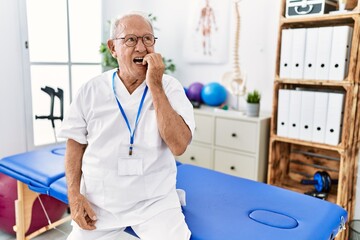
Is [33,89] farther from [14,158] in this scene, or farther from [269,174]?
[269,174]

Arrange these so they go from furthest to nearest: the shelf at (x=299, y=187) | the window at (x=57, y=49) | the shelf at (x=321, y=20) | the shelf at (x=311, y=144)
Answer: the window at (x=57, y=49)
the shelf at (x=299, y=187)
the shelf at (x=311, y=144)
the shelf at (x=321, y=20)

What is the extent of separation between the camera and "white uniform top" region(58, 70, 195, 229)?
3.99ft

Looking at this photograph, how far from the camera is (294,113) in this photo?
2258 millimetres

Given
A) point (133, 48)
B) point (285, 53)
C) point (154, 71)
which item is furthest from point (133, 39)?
point (285, 53)

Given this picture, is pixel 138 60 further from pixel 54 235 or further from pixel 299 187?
pixel 299 187

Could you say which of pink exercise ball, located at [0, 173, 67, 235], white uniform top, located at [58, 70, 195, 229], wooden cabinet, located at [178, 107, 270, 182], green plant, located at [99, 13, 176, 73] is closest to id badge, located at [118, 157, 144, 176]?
white uniform top, located at [58, 70, 195, 229]

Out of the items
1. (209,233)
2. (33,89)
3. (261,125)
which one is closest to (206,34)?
(261,125)

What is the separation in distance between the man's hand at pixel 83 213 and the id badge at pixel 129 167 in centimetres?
18

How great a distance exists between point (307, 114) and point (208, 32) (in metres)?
1.36

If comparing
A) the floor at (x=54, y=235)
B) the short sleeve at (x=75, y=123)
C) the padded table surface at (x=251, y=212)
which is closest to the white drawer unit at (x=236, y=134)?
the padded table surface at (x=251, y=212)

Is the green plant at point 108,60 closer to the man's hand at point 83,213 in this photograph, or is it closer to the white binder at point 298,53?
the white binder at point 298,53

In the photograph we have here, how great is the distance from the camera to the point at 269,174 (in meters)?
2.44

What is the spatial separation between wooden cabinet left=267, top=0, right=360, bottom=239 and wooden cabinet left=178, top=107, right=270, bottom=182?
0.10 m

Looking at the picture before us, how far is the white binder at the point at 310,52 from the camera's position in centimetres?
211
